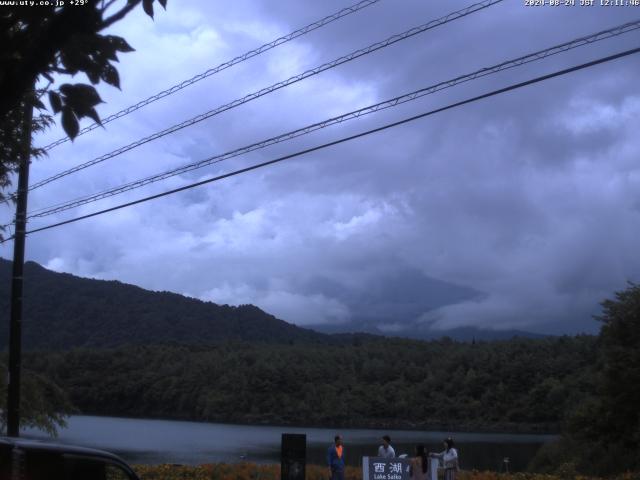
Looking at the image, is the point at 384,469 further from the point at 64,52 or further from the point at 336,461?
the point at 64,52

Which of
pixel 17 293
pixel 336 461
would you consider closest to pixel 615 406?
pixel 336 461

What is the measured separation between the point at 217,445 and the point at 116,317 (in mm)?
62903

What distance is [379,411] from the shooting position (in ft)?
250

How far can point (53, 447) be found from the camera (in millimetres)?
6449

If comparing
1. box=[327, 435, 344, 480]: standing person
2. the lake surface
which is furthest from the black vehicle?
the lake surface

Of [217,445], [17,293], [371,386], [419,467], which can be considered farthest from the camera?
[371,386]

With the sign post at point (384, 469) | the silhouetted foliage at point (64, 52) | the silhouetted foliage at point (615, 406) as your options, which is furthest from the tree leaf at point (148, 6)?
the silhouetted foliage at point (615, 406)

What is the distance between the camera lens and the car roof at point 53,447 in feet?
20.2

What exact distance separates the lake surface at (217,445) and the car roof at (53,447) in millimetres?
22322

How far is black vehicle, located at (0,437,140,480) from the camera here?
19.7 ft

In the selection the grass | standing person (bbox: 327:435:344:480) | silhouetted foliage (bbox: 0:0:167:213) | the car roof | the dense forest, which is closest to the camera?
silhouetted foliage (bbox: 0:0:167:213)

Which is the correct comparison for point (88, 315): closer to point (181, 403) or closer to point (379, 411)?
point (181, 403)

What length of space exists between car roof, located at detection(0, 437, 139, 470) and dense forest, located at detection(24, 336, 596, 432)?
53.6m

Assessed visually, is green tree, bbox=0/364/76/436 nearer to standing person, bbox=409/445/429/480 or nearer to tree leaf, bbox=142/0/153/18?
standing person, bbox=409/445/429/480
